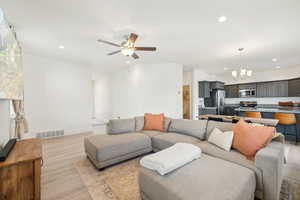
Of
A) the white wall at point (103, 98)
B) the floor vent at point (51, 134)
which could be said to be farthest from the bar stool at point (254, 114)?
the floor vent at point (51, 134)

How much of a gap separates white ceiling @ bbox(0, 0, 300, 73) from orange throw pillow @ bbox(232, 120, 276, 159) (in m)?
1.84

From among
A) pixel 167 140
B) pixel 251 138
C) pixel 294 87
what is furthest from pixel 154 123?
pixel 294 87

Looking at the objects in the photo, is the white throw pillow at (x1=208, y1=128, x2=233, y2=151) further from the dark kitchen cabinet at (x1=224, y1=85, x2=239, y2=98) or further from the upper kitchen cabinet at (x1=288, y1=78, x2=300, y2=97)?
the dark kitchen cabinet at (x1=224, y1=85, x2=239, y2=98)

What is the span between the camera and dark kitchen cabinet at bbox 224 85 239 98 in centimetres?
731

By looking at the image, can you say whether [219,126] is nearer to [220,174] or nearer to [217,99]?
[220,174]

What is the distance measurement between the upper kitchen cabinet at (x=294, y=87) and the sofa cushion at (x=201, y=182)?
641 centimetres

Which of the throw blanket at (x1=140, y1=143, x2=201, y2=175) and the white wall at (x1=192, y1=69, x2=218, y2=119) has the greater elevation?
the white wall at (x1=192, y1=69, x2=218, y2=119)

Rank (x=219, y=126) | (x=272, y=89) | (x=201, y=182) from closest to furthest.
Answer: (x=201, y=182), (x=219, y=126), (x=272, y=89)

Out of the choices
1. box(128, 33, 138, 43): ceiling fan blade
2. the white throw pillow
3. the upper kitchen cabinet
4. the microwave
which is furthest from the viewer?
the microwave

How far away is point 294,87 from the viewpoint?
18.1ft

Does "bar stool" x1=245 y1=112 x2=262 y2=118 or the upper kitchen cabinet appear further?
the upper kitchen cabinet

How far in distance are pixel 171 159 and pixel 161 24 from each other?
7.62 ft

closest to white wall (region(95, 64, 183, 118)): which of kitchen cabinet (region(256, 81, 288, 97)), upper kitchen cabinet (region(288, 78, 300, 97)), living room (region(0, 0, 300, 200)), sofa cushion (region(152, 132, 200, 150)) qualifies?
living room (region(0, 0, 300, 200))

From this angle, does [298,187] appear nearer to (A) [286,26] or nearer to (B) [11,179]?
(A) [286,26]
